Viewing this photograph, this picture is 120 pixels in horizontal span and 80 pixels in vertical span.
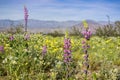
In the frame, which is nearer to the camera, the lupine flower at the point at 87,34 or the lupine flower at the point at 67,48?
the lupine flower at the point at 87,34

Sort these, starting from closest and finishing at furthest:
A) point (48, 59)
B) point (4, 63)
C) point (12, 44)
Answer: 1. point (4, 63)
2. point (48, 59)
3. point (12, 44)

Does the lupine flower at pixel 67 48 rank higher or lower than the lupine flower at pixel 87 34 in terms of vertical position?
lower

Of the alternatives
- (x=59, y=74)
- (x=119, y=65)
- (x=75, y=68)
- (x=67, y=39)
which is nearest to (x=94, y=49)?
(x=119, y=65)

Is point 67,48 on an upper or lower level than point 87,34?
lower

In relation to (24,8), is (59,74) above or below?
below

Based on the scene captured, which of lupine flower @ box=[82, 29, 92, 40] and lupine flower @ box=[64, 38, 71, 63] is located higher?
lupine flower @ box=[82, 29, 92, 40]

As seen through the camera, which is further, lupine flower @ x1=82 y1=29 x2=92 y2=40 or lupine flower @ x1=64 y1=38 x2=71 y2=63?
lupine flower @ x1=64 y1=38 x2=71 y2=63

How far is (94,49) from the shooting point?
12.8m

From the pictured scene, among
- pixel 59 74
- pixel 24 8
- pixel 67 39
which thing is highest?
pixel 24 8

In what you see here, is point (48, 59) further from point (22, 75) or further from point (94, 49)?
point (94, 49)

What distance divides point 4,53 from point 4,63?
1.33 metres

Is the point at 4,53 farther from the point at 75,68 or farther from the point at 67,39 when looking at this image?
the point at 67,39

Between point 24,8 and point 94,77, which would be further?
point 24,8

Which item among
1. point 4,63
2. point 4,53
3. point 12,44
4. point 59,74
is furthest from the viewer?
point 12,44
